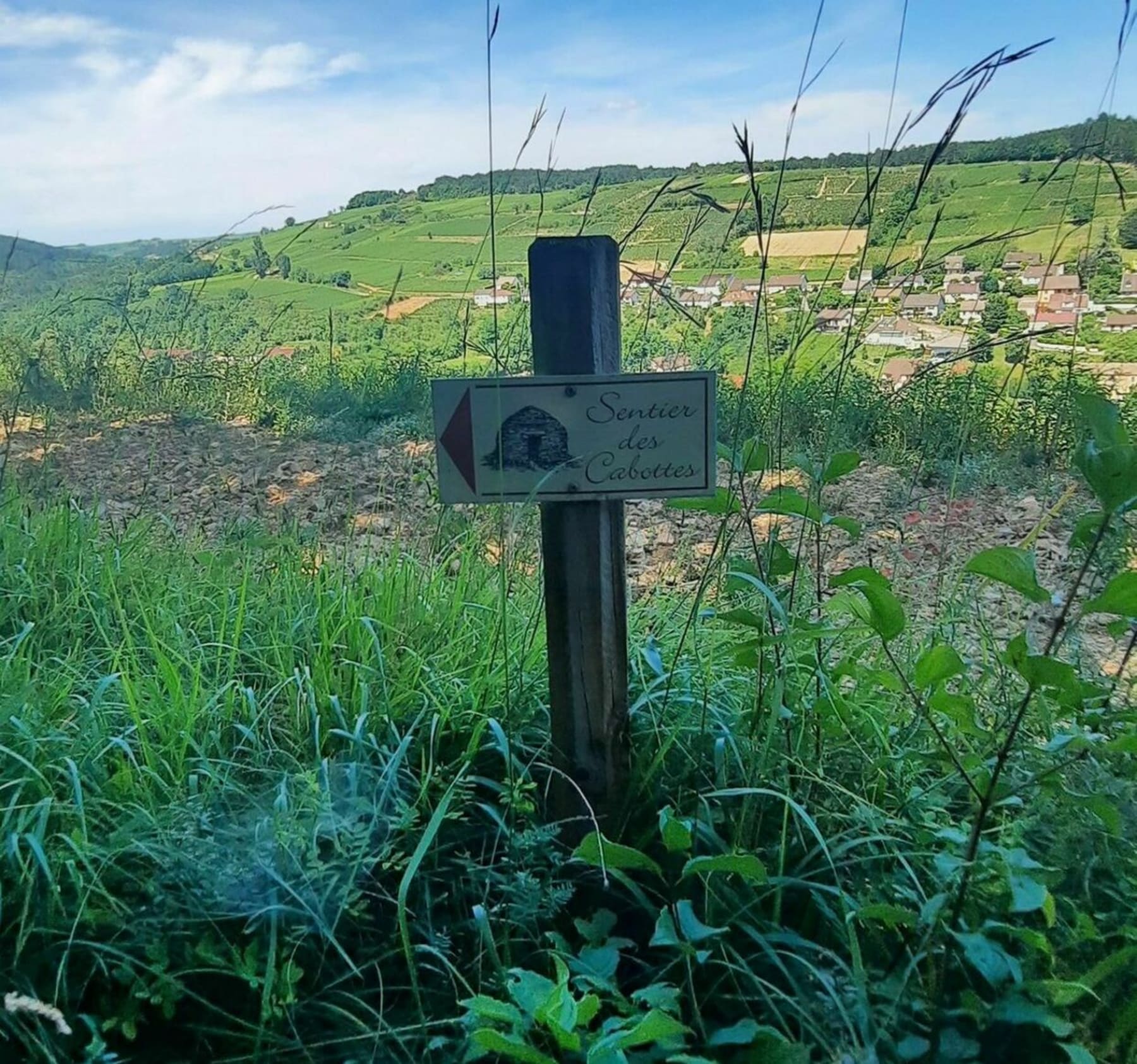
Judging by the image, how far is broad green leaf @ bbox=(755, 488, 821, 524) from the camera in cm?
114

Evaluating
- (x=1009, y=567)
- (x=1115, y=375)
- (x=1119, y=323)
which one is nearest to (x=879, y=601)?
(x=1009, y=567)

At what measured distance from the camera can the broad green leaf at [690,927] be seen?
1.00 m

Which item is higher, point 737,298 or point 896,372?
point 737,298

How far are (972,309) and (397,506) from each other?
5.05 ft

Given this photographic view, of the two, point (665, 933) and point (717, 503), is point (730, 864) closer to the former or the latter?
point (665, 933)

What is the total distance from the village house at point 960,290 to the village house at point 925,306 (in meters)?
0.02

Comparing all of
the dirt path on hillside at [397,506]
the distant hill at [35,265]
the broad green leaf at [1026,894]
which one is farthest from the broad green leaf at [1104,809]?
the distant hill at [35,265]

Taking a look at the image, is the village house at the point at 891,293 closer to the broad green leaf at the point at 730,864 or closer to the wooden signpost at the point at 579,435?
the wooden signpost at the point at 579,435

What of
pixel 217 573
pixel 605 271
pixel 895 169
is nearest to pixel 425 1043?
pixel 605 271

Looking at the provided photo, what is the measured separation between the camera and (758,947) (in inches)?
44.8

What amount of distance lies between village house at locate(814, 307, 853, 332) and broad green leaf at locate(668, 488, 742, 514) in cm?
58

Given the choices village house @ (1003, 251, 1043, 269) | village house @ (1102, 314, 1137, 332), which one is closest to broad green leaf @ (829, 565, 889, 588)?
village house @ (1003, 251, 1043, 269)

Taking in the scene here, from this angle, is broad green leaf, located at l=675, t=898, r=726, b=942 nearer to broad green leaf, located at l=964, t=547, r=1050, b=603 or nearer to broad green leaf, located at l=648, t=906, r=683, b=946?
broad green leaf, located at l=648, t=906, r=683, b=946

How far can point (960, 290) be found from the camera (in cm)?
230
